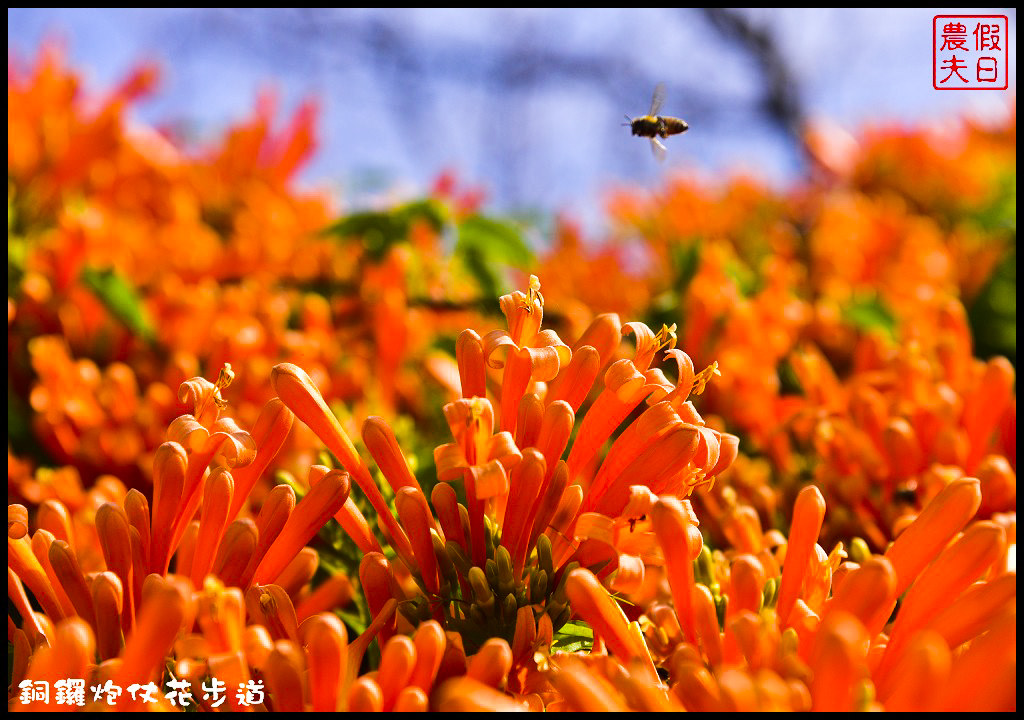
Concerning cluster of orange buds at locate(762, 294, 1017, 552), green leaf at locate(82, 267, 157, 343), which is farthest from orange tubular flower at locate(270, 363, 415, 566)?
green leaf at locate(82, 267, 157, 343)

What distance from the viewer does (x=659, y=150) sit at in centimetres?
73

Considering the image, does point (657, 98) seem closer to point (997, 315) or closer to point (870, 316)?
point (870, 316)

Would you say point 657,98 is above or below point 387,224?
above

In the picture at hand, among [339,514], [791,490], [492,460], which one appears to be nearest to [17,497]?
[339,514]

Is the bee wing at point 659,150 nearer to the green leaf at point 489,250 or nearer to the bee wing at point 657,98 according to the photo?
the bee wing at point 657,98

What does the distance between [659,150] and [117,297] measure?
763 millimetres

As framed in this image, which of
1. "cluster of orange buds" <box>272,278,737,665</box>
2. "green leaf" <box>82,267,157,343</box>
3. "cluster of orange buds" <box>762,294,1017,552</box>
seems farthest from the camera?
"green leaf" <box>82,267,157,343</box>

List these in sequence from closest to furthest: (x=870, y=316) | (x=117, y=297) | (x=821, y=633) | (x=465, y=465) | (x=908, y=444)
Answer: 1. (x=821, y=633)
2. (x=465, y=465)
3. (x=908, y=444)
4. (x=117, y=297)
5. (x=870, y=316)

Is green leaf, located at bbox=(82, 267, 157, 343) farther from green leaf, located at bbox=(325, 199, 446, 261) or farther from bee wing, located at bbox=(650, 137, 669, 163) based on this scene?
bee wing, located at bbox=(650, 137, 669, 163)

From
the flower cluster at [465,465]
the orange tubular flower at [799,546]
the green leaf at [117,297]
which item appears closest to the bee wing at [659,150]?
the flower cluster at [465,465]

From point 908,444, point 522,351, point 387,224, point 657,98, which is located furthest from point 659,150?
point 387,224

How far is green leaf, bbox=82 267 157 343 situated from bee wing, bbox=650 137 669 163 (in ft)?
2.40

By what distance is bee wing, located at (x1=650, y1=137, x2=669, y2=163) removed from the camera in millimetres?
712

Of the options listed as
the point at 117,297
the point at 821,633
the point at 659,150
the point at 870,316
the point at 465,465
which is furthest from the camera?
the point at 870,316
